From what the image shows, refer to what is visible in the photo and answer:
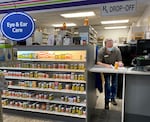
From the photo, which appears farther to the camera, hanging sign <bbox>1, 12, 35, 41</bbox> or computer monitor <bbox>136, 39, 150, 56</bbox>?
computer monitor <bbox>136, 39, 150, 56</bbox>

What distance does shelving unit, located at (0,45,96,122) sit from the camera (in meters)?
3.66

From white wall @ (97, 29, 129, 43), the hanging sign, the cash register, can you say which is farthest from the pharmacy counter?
white wall @ (97, 29, 129, 43)

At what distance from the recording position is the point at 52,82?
154 inches

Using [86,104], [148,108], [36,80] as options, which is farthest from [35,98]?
[148,108]

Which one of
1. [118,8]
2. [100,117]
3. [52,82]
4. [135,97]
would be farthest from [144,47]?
[52,82]

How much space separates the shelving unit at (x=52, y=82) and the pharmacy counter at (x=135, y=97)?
0.47 metres

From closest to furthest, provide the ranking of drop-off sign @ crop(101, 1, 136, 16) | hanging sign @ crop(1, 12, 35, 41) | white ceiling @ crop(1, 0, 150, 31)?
hanging sign @ crop(1, 12, 35, 41) < drop-off sign @ crop(101, 1, 136, 16) < white ceiling @ crop(1, 0, 150, 31)

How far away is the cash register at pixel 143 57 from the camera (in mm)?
3080

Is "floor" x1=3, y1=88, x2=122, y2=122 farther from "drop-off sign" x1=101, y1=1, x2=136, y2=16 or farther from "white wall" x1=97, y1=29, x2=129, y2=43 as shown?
"white wall" x1=97, y1=29, x2=129, y2=43

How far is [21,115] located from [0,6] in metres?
3.88

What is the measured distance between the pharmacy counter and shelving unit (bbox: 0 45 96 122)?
0.47 metres

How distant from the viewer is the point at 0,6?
19.2ft

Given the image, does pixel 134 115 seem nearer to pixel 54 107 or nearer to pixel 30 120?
pixel 54 107

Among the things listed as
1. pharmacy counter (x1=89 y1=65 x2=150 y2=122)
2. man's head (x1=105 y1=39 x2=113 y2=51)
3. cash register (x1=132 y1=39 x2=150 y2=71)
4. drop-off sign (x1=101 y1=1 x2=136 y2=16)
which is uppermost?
drop-off sign (x1=101 y1=1 x2=136 y2=16)
